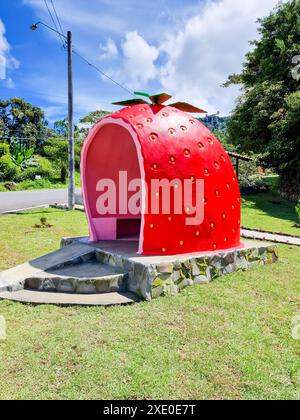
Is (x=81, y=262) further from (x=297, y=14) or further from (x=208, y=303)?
(x=297, y=14)

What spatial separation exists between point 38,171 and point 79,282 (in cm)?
2222

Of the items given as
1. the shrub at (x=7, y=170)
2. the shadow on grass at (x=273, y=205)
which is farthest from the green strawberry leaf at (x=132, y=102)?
the shrub at (x=7, y=170)

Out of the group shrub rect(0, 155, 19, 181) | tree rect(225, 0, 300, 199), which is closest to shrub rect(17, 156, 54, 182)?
shrub rect(0, 155, 19, 181)

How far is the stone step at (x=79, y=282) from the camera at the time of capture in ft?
17.0

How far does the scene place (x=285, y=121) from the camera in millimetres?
17922

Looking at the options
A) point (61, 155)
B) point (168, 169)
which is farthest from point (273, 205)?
point (61, 155)

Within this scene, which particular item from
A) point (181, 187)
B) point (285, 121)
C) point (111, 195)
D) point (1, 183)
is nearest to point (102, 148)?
point (111, 195)

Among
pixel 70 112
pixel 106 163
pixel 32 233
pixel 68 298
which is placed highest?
pixel 70 112

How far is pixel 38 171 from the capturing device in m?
25.8

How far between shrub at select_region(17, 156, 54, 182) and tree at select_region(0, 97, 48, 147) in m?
14.9

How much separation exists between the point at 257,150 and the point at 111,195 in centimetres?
1551

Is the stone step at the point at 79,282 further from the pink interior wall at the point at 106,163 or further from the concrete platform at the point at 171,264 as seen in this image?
the pink interior wall at the point at 106,163

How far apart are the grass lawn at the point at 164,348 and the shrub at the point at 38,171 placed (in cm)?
2151

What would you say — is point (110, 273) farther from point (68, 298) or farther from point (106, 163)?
point (106, 163)
